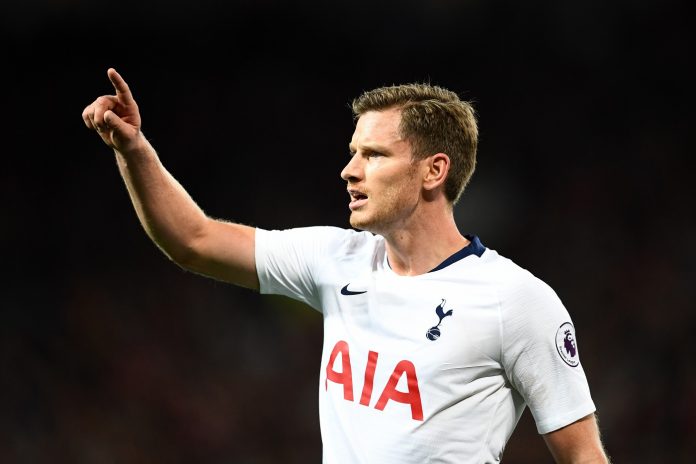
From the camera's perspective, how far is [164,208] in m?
2.61

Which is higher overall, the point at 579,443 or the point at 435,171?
the point at 435,171

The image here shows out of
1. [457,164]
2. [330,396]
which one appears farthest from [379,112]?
[330,396]

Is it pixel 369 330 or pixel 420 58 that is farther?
pixel 420 58

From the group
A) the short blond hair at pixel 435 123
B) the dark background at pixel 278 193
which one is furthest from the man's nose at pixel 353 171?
the dark background at pixel 278 193

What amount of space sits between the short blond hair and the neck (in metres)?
0.13

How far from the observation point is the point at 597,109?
700cm

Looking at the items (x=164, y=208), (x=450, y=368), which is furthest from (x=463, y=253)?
(x=164, y=208)

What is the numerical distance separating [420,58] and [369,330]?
15.7ft

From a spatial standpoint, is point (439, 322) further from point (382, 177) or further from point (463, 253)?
point (382, 177)

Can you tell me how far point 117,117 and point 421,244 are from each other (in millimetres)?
905

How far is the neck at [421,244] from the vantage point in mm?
2650

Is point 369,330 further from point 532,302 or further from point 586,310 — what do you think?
point 586,310

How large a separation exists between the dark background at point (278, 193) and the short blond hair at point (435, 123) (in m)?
3.79

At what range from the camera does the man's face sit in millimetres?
2602
